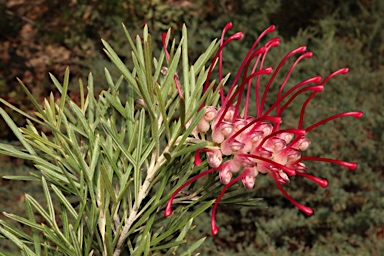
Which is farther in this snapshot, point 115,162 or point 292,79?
point 292,79

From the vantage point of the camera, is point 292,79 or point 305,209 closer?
point 305,209

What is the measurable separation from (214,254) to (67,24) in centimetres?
204

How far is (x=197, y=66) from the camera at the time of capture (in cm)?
65

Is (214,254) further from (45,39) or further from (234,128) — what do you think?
(45,39)

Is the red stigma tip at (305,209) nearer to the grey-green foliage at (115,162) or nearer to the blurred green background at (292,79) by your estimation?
the grey-green foliage at (115,162)

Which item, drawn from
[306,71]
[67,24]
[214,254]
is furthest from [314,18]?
[214,254]

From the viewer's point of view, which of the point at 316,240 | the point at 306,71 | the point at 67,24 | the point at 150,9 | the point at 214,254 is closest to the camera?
the point at 214,254

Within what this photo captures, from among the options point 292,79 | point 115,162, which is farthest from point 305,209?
point 292,79

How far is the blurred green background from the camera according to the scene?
215 centimetres

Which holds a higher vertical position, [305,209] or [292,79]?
[305,209]

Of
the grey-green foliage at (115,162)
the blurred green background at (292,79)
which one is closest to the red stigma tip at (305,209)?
the grey-green foliage at (115,162)

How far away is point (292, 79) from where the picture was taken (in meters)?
2.62

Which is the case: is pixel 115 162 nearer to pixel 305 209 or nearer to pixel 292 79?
pixel 305 209

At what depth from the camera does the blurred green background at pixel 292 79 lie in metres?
2.15
